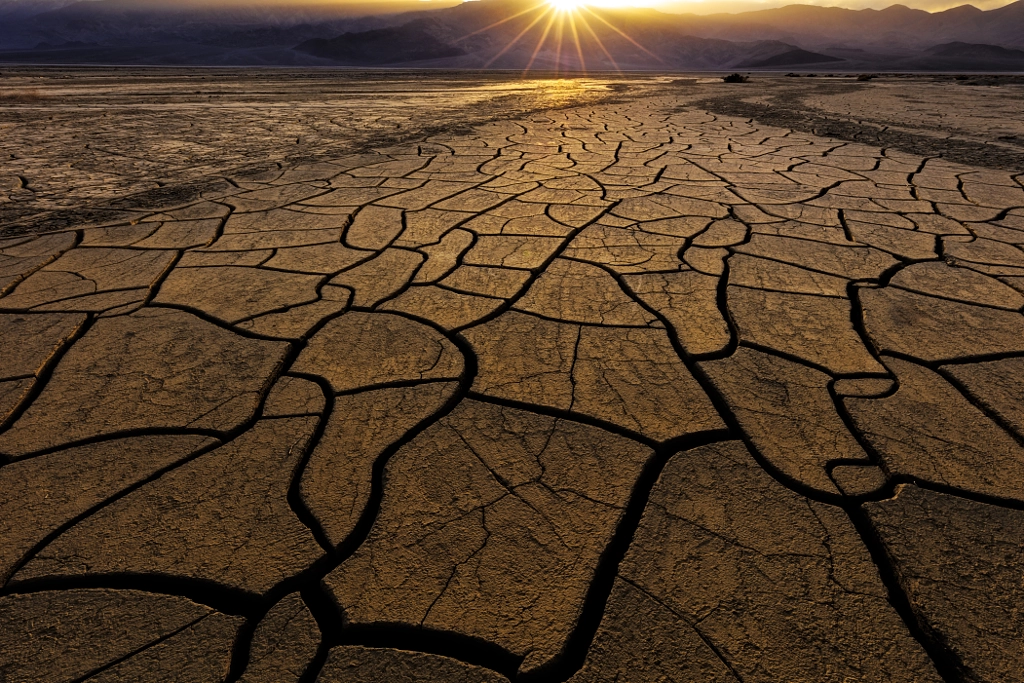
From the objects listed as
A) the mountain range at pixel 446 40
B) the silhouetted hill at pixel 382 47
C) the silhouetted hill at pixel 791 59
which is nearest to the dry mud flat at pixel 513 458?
the mountain range at pixel 446 40

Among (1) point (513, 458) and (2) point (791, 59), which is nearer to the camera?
(1) point (513, 458)

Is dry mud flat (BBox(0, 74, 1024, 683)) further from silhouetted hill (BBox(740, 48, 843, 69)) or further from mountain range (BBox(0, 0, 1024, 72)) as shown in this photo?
silhouetted hill (BBox(740, 48, 843, 69))

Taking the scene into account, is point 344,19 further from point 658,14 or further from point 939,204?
point 939,204

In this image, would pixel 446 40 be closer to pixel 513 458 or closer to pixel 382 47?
pixel 382 47

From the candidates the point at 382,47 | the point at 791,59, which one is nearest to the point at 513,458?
the point at 382,47

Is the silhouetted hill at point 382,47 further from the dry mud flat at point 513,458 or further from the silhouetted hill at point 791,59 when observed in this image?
the dry mud flat at point 513,458

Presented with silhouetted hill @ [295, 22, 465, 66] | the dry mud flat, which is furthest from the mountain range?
the dry mud flat
